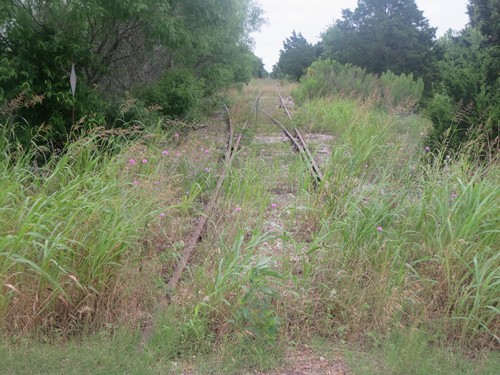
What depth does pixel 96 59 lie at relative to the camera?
10367mm

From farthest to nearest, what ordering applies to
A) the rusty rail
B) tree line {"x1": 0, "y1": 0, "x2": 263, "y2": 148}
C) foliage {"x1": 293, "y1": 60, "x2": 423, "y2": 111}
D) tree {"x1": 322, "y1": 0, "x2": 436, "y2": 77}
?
tree {"x1": 322, "y1": 0, "x2": 436, "y2": 77} → foliage {"x1": 293, "y1": 60, "x2": 423, "y2": 111} → tree line {"x1": 0, "y1": 0, "x2": 263, "y2": 148} → the rusty rail

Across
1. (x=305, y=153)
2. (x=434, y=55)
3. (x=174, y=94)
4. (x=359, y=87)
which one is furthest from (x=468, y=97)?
(x=434, y=55)

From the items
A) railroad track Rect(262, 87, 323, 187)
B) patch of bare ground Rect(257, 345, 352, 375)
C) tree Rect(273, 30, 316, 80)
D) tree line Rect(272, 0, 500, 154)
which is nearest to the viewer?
patch of bare ground Rect(257, 345, 352, 375)

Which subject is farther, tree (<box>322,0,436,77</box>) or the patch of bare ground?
tree (<box>322,0,436,77</box>)

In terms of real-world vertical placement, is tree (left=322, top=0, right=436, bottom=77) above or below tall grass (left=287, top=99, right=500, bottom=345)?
above

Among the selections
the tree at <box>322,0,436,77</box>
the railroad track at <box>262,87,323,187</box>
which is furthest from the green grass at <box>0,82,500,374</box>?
the tree at <box>322,0,436,77</box>

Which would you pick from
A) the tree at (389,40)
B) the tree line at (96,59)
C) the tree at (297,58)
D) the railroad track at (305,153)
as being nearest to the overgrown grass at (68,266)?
the tree line at (96,59)

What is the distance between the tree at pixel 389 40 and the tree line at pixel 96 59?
97.1 feet

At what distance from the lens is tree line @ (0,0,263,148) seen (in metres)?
8.23

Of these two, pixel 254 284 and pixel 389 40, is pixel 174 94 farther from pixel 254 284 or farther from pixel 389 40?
pixel 389 40

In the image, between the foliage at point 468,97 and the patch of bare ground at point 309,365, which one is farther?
the foliage at point 468,97

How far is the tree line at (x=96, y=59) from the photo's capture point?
823cm

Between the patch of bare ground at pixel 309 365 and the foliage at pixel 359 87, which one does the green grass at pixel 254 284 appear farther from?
the foliage at pixel 359 87

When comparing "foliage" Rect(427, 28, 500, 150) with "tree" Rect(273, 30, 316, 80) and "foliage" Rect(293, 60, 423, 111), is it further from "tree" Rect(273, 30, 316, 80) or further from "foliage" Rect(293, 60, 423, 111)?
"tree" Rect(273, 30, 316, 80)
